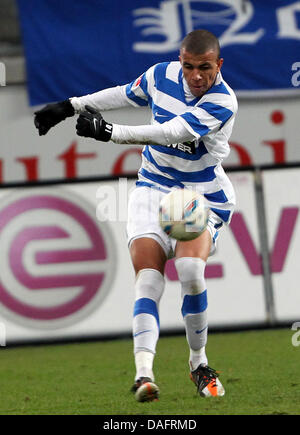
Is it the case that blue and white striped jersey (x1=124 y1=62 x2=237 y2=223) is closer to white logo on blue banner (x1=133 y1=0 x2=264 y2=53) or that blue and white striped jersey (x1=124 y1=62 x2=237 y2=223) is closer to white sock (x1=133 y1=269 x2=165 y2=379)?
white sock (x1=133 y1=269 x2=165 y2=379)

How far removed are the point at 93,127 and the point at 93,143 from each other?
23.0 feet

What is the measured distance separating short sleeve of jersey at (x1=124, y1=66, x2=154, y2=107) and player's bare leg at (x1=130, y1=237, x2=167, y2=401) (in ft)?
2.73

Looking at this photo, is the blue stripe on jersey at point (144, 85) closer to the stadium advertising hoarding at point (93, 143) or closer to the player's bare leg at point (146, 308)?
the player's bare leg at point (146, 308)

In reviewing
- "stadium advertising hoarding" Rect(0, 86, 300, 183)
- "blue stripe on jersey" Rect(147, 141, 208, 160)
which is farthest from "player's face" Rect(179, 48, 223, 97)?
"stadium advertising hoarding" Rect(0, 86, 300, 183)

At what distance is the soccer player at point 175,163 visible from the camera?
5043 millimetres

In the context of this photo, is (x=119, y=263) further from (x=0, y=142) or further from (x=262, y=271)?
(x=0, y=142)

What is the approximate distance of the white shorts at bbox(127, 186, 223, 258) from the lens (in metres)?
5.32

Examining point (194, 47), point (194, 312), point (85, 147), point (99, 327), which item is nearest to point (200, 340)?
point (194, 312)

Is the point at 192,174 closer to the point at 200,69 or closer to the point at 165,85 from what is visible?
the point at 165,85

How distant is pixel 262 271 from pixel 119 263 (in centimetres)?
120

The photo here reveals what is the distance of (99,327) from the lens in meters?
8.69

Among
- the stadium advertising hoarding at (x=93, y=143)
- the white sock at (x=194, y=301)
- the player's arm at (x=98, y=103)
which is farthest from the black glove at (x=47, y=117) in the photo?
the stadium advertising hoarding at (x=93, y=143)

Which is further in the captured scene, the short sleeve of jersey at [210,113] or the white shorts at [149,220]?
the white shorts at [149,220]

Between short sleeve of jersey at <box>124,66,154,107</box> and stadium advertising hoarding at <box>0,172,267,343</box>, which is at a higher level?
stadium advertising hoarding at <box>0,172,267,343</box>
